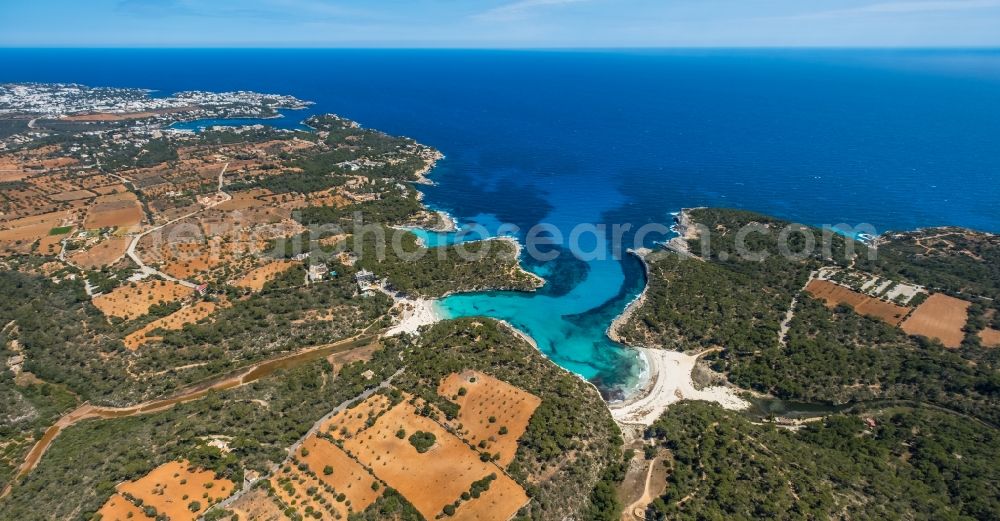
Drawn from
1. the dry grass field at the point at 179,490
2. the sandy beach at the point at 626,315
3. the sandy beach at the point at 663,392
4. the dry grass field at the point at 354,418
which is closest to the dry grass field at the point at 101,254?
the dry grass field at the point at 179,490

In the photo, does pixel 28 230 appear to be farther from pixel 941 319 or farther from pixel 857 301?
pixel 941 319

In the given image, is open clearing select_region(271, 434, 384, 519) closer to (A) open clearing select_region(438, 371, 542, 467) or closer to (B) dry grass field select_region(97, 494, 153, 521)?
(B) dry grass field select_region(97, 494, 153, 521)

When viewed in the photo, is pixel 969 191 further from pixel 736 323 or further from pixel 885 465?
pixel 885 465

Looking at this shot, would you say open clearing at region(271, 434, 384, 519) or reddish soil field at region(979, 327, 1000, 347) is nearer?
open clearing at region(271, 434, 384, 519)

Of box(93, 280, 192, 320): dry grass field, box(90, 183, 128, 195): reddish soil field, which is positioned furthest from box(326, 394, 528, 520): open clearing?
box(90, 183, 128, 195): reddish soil field

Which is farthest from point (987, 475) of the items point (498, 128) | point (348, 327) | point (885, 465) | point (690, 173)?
point (498, 128)
